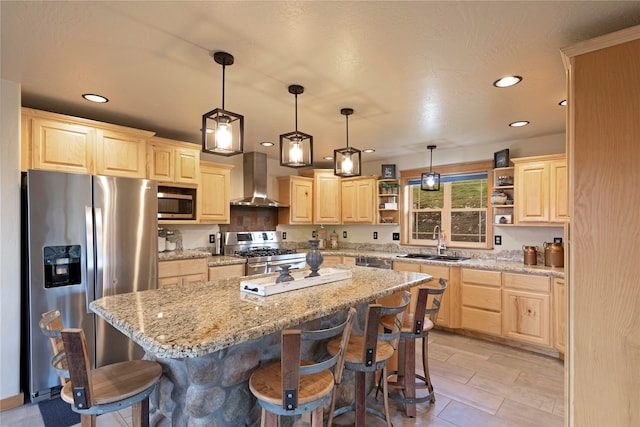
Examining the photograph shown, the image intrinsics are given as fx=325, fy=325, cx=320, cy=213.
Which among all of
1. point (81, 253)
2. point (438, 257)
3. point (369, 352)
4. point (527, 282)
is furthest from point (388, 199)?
point (81, 253)

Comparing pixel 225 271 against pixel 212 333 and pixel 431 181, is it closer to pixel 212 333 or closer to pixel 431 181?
pixel 212 333

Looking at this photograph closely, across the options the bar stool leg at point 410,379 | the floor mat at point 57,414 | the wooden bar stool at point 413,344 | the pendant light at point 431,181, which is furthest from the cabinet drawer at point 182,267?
the pendant light at point 431,181

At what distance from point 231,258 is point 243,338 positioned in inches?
118

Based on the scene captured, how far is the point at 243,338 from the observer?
1.28 m

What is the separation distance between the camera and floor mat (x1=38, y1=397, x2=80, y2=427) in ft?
7.32

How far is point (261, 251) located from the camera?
470 centimetres

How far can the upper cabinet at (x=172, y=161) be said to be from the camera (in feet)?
11.5

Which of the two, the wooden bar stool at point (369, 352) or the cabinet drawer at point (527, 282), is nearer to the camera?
the wooden bar stool at point (369, 352)

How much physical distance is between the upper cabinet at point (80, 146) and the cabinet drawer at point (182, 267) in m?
0.97

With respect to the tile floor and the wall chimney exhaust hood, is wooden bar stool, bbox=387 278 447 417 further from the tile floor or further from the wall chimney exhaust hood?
the wall chimney exhaust hood

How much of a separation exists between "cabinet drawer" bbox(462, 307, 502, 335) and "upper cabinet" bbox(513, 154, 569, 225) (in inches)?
44.7

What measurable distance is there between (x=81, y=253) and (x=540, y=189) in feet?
15.0

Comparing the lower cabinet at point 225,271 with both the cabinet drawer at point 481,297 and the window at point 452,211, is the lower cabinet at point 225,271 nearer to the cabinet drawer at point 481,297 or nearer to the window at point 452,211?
the window at point 452,211

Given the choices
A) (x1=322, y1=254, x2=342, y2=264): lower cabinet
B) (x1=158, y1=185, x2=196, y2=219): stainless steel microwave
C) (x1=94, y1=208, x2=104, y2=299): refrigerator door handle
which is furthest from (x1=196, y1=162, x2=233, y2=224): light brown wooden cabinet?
(x1=322, y1=254, x2=342, y2=264): lower cabinet
